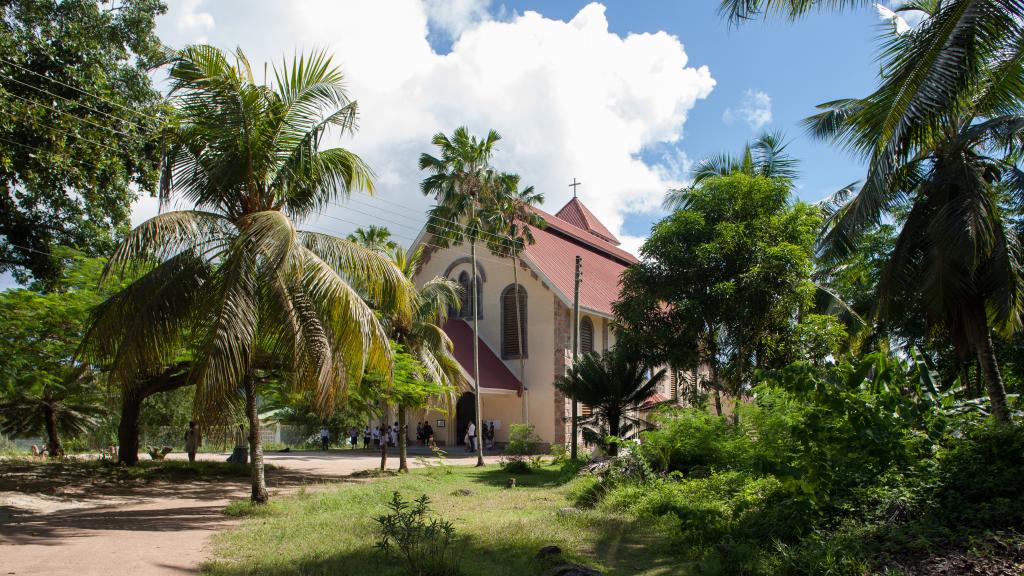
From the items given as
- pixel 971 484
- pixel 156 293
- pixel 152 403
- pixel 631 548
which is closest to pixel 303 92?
pixel 156 293

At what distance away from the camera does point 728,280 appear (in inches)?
722

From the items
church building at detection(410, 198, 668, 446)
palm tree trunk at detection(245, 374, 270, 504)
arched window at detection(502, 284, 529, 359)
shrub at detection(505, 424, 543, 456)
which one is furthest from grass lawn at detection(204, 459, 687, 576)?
arched window at detection(502, 284, 529, 359)

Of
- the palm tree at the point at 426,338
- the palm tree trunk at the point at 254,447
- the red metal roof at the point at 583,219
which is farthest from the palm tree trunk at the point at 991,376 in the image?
the red metal roof at the point at 583,219

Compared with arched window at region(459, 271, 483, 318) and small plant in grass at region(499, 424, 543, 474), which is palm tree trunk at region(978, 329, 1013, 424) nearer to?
small plant in grass at region(499, 424, 543, 474)

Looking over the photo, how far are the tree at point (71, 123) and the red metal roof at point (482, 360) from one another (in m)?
15.3

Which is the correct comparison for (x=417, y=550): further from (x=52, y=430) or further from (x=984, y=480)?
(x=52, y=430)

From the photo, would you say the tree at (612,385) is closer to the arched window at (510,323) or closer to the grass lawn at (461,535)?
the grass lawn at (461,535)

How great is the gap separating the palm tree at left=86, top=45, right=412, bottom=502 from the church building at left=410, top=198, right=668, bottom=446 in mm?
17176

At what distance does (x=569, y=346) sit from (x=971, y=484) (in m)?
24.1

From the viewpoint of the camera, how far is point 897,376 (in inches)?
297

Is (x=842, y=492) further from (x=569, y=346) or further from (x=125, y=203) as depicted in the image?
(x=569, y=346)

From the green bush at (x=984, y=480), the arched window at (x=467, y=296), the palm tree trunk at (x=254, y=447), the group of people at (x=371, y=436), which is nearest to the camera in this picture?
the green bush at (x=984, y=480)

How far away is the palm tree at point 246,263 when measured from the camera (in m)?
10.1

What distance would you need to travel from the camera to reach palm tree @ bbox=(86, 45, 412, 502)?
10.1 m
